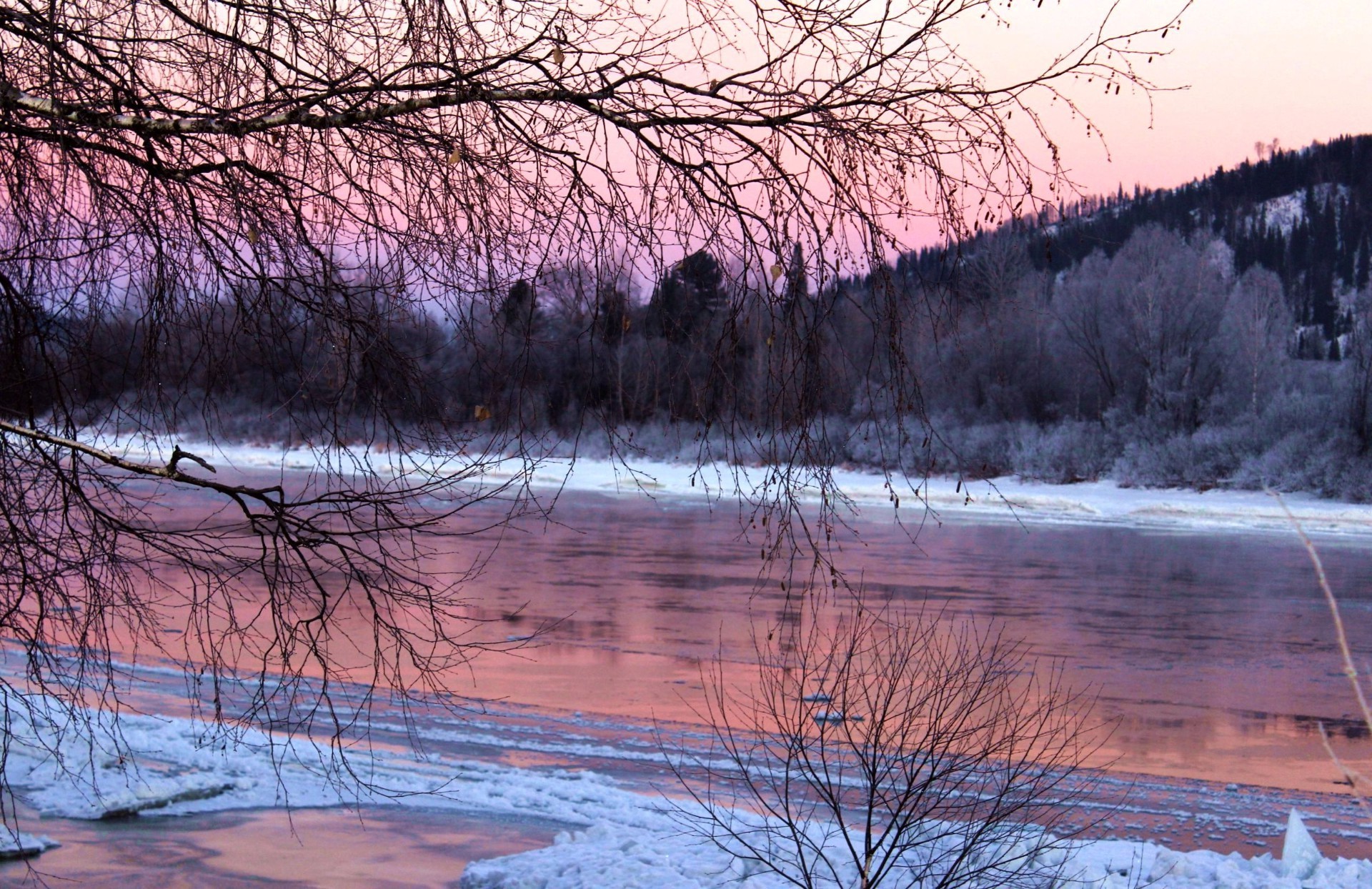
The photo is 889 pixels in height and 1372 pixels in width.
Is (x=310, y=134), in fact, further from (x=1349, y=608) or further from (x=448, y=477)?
(x=1349, y=608)

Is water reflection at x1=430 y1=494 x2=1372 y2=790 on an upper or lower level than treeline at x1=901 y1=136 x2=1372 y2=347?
lower

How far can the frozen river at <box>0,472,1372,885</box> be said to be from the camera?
26.9 ft

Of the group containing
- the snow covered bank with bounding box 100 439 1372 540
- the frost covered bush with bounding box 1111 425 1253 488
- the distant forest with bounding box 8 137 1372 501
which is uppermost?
the distant forest with bounding box 8 137 1372 501

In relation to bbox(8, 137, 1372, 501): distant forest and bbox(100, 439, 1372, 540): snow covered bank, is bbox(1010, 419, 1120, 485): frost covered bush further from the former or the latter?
bbox(8, 137, 1372, 501): distant forest

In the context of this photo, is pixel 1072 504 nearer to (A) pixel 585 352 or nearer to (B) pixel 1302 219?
(A) pixel 585 352

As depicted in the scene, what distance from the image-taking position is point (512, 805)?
8844mm

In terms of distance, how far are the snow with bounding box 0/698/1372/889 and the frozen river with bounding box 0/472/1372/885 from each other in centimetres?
27

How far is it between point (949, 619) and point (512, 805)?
7.34 m

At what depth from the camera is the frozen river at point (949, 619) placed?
8.19 meters

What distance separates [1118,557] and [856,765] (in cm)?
1596

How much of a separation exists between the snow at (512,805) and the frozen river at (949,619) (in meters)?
0.27

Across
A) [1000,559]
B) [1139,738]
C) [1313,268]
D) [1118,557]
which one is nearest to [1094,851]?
[1139,738]

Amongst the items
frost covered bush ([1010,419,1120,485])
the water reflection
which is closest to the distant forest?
the water reflection

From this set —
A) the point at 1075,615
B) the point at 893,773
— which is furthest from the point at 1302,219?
the point at 893,773
